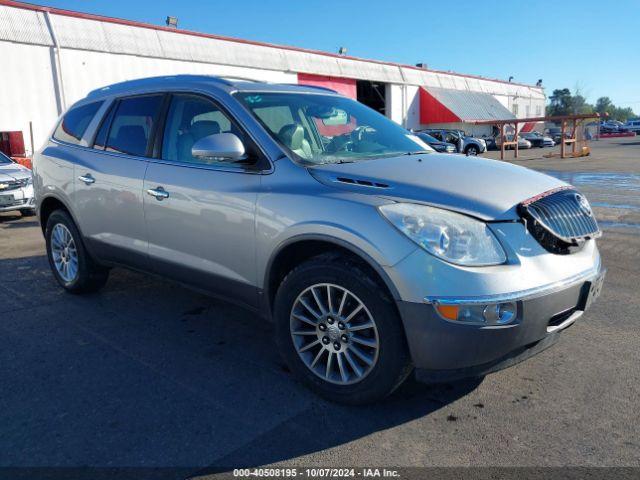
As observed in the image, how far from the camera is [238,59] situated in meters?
28.0

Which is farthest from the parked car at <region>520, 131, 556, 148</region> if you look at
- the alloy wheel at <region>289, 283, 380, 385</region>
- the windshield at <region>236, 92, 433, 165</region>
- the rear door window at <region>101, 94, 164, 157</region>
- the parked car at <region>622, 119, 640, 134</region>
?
the alloy wheel at <region>289, 283, 380, 385</region>

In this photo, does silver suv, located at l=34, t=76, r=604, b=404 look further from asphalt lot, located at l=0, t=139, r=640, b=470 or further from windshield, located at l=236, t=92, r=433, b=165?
asphalt lot, located at l=0, t=139, r=640, b=470

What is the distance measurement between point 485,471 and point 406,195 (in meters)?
1.37

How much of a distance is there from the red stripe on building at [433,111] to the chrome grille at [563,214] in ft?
140

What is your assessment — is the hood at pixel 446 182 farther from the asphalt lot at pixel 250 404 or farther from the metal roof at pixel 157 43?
the metal roof at pixel 157 43

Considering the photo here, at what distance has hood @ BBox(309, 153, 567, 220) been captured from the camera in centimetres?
279

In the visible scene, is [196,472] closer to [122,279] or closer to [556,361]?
[556,361]

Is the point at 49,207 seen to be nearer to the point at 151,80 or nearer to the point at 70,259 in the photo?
the point at 70,259

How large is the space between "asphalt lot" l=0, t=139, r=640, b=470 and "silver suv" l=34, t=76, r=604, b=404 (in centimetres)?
29

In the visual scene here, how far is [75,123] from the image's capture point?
16.6ft

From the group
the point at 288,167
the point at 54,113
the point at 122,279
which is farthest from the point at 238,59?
the point at 288,167

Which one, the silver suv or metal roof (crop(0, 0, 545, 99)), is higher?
metal roof (crop(0, 0, 545, 99))

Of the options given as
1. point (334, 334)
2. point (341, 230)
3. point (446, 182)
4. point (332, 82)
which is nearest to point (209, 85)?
point (341, 230)

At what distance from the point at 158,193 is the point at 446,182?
6.81ft
